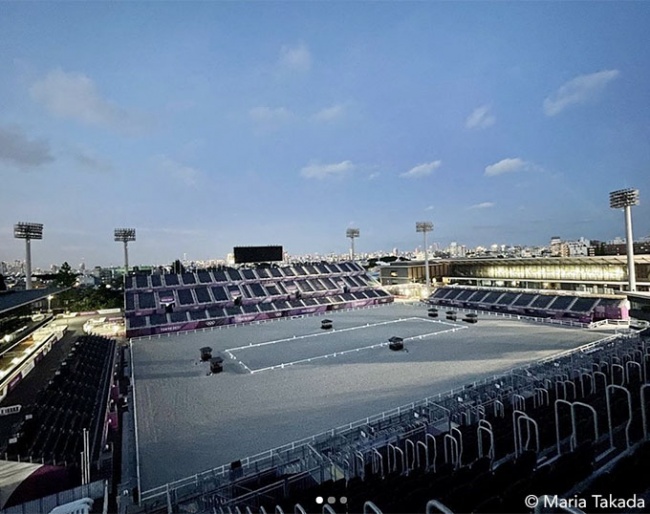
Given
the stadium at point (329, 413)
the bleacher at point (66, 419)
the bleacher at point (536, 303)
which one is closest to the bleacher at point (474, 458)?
the stadium at point (329, 413)

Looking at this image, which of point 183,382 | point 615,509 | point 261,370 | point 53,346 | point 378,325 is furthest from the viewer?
point 378,325

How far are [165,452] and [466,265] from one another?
63351mm

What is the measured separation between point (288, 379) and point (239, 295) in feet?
85.3

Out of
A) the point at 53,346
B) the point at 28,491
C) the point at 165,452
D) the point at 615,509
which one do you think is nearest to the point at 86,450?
the point at 28,491

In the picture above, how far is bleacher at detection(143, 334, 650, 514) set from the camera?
511 centimetres

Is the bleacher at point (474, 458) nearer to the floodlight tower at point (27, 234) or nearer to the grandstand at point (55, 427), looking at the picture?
the grandstand at point (55, 427)

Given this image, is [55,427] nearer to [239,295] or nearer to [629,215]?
[239,295]

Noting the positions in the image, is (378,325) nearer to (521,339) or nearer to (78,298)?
(521,339)

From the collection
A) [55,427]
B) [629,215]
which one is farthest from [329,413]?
[629,215]

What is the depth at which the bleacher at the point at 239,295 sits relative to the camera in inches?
1473

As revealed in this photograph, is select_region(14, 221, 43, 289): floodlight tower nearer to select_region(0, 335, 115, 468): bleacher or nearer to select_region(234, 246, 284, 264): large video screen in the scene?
select_region(234, 246, 284, 264): large video screen

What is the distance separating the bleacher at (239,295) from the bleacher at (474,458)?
28887mm

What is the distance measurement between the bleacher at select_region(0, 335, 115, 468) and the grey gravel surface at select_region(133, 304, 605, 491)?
1.76 m

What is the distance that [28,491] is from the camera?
9.69 metres
